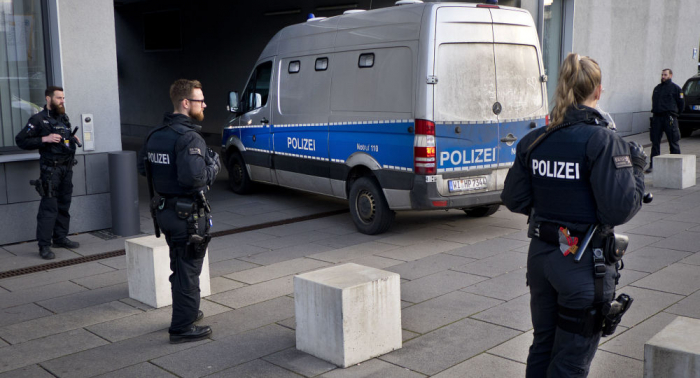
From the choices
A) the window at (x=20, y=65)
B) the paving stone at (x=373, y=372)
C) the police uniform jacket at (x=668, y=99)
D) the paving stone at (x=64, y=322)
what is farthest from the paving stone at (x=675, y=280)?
the window at (x=20, y=65)

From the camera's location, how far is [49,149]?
23.9ft

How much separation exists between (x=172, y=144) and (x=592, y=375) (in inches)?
123

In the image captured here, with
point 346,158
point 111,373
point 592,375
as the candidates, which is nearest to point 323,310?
point 111,373

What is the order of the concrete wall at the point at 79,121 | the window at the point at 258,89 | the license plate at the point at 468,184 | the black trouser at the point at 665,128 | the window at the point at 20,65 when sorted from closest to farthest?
1. the license plate at the point at 468,184
2. the concrete wall at the point at 79,121
3. the window at the point at 20,65
4. the window at the point at 258,89
5. the black trouser at the point at 665,128

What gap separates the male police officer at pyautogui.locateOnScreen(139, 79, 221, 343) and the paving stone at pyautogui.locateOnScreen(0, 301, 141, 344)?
3.05 feet

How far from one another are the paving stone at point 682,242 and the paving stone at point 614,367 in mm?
3377

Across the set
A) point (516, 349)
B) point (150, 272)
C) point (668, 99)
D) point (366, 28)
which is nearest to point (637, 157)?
point (516, 349)

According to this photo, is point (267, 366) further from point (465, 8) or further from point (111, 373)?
point (465, 8)

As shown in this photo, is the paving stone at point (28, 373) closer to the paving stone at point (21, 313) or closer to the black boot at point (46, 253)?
the paving stone at point (21, 313)

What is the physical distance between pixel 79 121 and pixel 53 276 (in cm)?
228

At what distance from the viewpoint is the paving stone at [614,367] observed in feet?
13.8

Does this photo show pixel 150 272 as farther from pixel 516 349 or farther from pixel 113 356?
pixel 516 349

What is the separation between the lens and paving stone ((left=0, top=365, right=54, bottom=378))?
171 inches

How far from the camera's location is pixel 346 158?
8.44 meters
